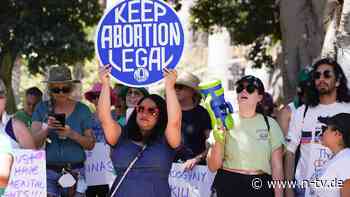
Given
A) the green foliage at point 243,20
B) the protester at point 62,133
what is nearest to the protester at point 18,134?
the protester at point 62,133

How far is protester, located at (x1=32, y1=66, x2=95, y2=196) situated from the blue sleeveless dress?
1.56 meters

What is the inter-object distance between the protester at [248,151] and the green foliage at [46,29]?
9.72 meters

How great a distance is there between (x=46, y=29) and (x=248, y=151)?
34.1 feet

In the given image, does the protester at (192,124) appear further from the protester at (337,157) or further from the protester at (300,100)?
the protester at (337,157)

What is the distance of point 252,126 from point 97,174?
2565 millimetres

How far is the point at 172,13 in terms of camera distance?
18.6 feet

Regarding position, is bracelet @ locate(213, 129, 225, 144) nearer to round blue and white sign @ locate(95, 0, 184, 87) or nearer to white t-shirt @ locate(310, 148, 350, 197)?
round blue and white sign @ locate(95, 0, 184, 87)

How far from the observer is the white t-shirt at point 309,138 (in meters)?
6.07

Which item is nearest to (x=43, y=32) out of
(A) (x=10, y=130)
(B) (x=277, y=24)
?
(B) (x=277, y=24)

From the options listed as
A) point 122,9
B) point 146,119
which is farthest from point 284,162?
point 122,9

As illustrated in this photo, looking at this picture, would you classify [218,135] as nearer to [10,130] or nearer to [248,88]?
[248,88]

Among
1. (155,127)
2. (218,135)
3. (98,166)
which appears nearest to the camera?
(155,127)

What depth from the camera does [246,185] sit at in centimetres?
604

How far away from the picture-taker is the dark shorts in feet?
19.8
